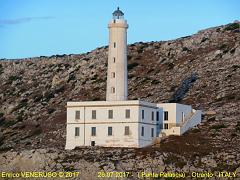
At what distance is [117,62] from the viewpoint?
86.7 metres

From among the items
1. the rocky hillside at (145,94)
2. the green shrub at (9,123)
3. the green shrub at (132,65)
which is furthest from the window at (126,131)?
the green shrub at (132,65)

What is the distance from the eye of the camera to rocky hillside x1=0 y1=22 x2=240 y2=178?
264 feet

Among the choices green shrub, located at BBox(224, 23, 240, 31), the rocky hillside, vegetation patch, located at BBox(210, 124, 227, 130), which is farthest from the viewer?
green shrub, located at BBox(224, 23, 240, 31)

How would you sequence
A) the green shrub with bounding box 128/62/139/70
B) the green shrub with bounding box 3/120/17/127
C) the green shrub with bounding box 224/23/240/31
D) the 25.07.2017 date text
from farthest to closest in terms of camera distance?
the green shrub with bounding box 224/23/240/31
the green shrub with bounding box 128/62/139/70
the green shrub with bounding box 3/120/17/127
the 25.07.2017 date text

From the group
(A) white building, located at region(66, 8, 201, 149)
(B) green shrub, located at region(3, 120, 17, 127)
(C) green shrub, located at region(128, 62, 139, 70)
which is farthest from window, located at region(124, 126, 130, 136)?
(C) green shrub, located at region(128, 62, 139, 70)

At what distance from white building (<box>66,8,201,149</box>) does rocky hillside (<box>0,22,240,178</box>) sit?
217 centimetres

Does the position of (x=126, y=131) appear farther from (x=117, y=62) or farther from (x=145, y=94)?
(x=145, y=94)

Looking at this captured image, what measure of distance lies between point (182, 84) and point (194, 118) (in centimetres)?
2342

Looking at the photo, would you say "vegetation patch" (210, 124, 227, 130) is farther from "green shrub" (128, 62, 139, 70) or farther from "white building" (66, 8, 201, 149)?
"green shrub" (128, 62, 139, 70)

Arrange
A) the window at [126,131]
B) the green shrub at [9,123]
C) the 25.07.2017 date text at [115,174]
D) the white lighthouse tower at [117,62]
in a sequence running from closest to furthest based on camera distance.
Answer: the 25.07.2017 date text at [115,174], the window at [126,131], the white lighthouse tower at [117,62], the green shrub at [9,123]

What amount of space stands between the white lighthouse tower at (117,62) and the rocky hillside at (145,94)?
583 cm

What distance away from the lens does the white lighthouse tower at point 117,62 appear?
86.4 metres

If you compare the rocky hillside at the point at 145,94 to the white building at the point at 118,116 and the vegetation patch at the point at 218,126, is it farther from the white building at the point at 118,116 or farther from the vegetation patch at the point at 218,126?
the white building at the point at 118,116

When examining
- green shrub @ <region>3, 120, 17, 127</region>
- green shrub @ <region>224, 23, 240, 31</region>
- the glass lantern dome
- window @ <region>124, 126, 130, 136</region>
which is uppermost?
green shrub @ <region>224, 23, 240, 31</region>
